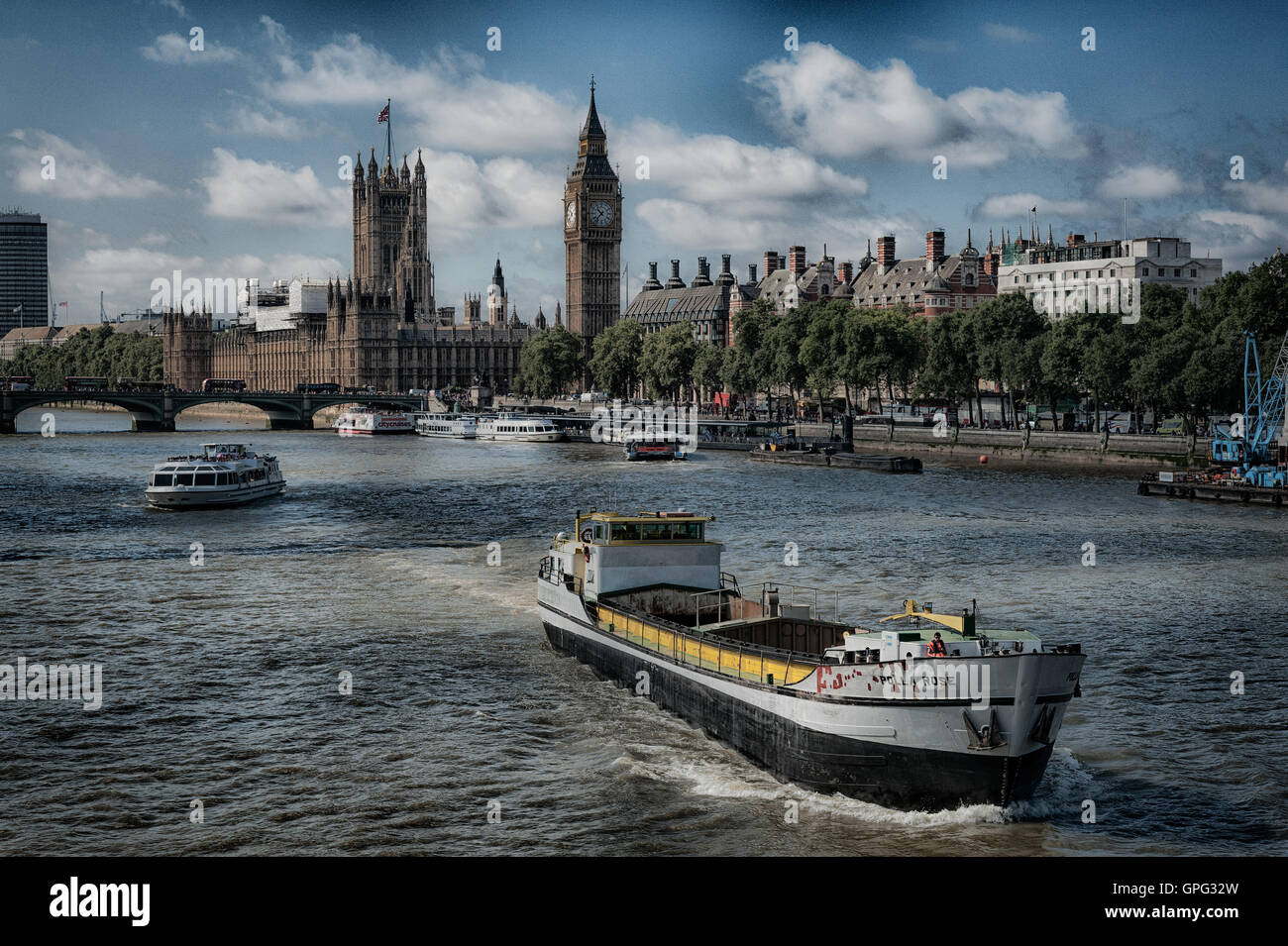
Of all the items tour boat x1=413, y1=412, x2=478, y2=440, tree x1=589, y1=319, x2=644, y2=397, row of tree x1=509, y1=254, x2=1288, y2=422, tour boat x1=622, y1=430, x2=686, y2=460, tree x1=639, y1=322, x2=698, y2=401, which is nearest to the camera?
row of tree x1=509, y1=254, x2=1288, y2=422

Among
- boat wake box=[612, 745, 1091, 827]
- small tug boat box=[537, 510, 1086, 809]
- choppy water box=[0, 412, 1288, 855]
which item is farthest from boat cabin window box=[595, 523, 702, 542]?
boat wake box=[612, 745, 1091, 827]

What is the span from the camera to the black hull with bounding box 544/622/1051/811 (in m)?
21.2

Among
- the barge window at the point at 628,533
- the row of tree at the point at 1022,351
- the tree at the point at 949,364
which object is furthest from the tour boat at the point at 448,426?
the barge window at the point at 628,533

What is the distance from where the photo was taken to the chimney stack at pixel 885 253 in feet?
577

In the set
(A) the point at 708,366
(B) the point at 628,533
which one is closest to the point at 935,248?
(A) the point at 708,366

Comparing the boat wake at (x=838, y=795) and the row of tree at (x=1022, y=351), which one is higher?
the row of tree at (x=1022, y=351)

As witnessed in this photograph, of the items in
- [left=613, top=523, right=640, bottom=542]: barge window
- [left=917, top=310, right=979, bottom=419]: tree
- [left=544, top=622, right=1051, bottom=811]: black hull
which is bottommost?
[left=544, top=622, right=1051, bottom=811]: black hull

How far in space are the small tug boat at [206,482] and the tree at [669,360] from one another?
9669cm

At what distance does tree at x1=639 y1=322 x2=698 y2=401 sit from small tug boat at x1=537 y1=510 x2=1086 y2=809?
5515 inches

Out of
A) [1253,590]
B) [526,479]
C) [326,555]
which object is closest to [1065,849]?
[1253,590]

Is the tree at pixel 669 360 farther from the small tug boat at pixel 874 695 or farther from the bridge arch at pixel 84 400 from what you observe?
the small tug boat at pixel 874 695

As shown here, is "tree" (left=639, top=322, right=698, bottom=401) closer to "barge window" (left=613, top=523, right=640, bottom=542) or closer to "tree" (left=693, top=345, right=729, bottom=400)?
"tree" (left=693, top=345, right=729, bottom=400)
